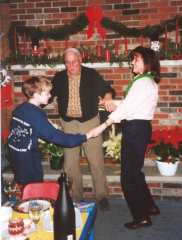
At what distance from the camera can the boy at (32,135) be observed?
10.0 ft

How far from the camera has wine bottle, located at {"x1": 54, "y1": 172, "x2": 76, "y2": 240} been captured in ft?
6.48

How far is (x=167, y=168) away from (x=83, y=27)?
6.44 ft

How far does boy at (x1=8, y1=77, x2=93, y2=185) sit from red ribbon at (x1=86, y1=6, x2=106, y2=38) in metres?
1.82

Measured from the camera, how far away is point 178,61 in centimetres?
468

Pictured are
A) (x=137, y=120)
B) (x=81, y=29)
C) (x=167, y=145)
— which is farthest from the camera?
(x=81, y=29)

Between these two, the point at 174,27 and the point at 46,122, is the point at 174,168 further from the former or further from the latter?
the point at 46,122

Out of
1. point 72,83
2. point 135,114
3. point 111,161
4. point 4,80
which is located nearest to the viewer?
point 135,114

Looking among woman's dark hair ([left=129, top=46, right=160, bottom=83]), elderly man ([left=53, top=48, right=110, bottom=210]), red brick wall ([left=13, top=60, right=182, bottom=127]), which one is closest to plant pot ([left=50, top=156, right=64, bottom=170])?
elderly man ([left=53, top=48, right=110, bottom=210])

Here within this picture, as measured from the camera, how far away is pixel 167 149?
4.50 metres

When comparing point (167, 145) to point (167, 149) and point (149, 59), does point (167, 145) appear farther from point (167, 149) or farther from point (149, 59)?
point (149, 59)

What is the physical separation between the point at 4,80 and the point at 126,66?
1.45m

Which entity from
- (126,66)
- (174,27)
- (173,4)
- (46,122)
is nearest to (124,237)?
(46,122)

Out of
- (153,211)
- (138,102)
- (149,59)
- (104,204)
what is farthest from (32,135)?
(153,211)

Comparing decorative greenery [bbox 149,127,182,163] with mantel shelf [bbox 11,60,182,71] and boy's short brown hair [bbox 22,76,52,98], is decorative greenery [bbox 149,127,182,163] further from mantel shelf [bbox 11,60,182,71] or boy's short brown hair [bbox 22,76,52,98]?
boy's short brown hair [bbox 22,76,52,98]
